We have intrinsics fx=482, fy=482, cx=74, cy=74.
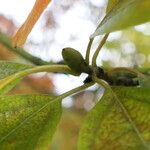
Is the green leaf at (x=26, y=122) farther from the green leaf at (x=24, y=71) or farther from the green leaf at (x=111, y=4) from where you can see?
the green leaf at (x=111, y=4)

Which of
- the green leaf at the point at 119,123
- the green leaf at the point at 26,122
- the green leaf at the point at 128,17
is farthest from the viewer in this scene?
the green leaf at the point at 26,122

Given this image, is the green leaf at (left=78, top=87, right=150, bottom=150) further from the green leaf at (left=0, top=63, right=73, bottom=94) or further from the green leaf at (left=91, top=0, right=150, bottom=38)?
the green leaf at (left=91, top=0, right=150, bottom=38)

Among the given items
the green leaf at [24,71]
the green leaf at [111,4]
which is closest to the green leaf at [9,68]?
the green leaf at [24,71]

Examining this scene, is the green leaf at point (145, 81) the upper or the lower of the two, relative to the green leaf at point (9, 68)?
lower

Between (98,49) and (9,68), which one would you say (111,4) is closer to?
(98,49)

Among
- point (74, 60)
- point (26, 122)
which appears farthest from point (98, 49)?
point (26, 122)

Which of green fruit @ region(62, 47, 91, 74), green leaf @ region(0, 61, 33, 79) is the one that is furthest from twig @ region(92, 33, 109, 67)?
green leaf @ region(0, 61, 33, 79)
